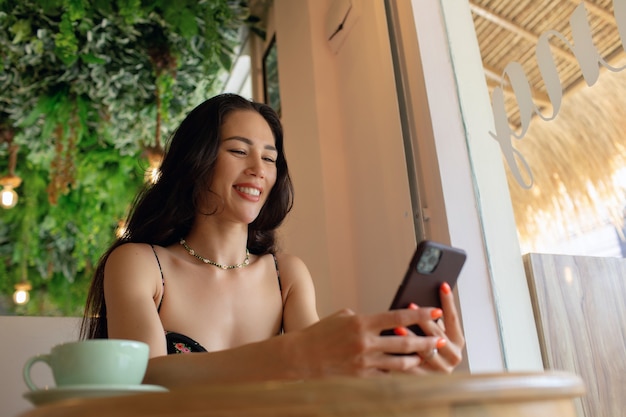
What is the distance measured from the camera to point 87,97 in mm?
3814

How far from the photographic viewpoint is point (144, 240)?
5.03ft

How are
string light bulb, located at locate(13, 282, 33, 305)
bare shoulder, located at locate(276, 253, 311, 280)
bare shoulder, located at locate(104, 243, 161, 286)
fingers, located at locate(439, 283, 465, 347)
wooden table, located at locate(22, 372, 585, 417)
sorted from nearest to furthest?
wooden table, located at locate(22, 372, 585, 417) < fingers, located at locate(439, 283, 465, 347) < bare shoulder, located at locate(104, 243, 161, 286) < bare shoulder, located at locate(276, 253, 311, 280) < string light bulb, located at locate(13, 282, 33, 305)

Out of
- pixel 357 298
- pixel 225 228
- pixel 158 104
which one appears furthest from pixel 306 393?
pixel 158 104

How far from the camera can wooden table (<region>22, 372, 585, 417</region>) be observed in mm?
457

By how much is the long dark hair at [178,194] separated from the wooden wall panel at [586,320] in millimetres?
702

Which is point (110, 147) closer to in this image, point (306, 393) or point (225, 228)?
point (225, 228)

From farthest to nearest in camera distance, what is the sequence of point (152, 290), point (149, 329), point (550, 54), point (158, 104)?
1. point (158, 104)
2. point (550, 54)
3. point (152, 290)
4. point (149, 329)

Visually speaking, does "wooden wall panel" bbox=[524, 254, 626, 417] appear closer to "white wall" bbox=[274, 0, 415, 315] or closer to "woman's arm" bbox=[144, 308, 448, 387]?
"white wall" bbox=[274, 0, 415, 315]

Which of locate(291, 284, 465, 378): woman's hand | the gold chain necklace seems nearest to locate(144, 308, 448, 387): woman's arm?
Result: locate(291, 284, 465, 378): woman's hand

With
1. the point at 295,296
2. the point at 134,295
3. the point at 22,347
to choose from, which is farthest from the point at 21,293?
the point at 134,295

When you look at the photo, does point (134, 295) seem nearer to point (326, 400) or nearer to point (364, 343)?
point (364, 343)

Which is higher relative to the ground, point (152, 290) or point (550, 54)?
point (550, 54)

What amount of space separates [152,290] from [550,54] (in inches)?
40.8

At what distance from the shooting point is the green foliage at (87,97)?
3268 millimetres
